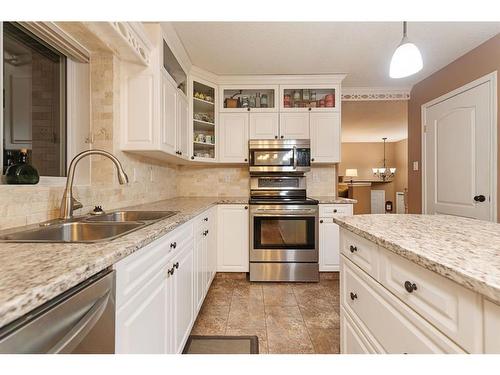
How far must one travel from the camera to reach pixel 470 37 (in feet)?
7.60

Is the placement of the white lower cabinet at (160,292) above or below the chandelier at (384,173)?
below

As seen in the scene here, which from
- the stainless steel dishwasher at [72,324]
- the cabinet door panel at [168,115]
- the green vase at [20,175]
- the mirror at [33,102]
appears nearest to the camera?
the stainless steel dishwasher at [72,324]

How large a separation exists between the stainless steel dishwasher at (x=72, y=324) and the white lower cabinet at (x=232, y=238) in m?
2.12

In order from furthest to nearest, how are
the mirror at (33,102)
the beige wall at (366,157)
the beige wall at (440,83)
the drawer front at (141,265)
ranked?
1. the beige wall at (366,157)
2. the beige wall at (440,83)
3. the mirror at (33,102)
4. the drawer front at (141,265)

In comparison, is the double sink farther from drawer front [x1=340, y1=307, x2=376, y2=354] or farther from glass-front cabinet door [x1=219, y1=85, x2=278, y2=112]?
glass-front cabinet door [x1=219, y1=85, x2=278, y2=112]

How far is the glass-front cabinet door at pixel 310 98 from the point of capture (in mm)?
3148

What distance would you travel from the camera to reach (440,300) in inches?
26.5

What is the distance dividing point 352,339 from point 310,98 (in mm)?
2779

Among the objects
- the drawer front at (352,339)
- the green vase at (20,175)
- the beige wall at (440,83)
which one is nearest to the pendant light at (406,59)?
the drawer front at (352,339)

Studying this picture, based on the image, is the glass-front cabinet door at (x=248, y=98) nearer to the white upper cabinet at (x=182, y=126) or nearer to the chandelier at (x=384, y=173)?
the white upper cabinet at (x=182, y=126)

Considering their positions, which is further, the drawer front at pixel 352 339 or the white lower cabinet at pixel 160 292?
the drawer front at pixel 352 339
